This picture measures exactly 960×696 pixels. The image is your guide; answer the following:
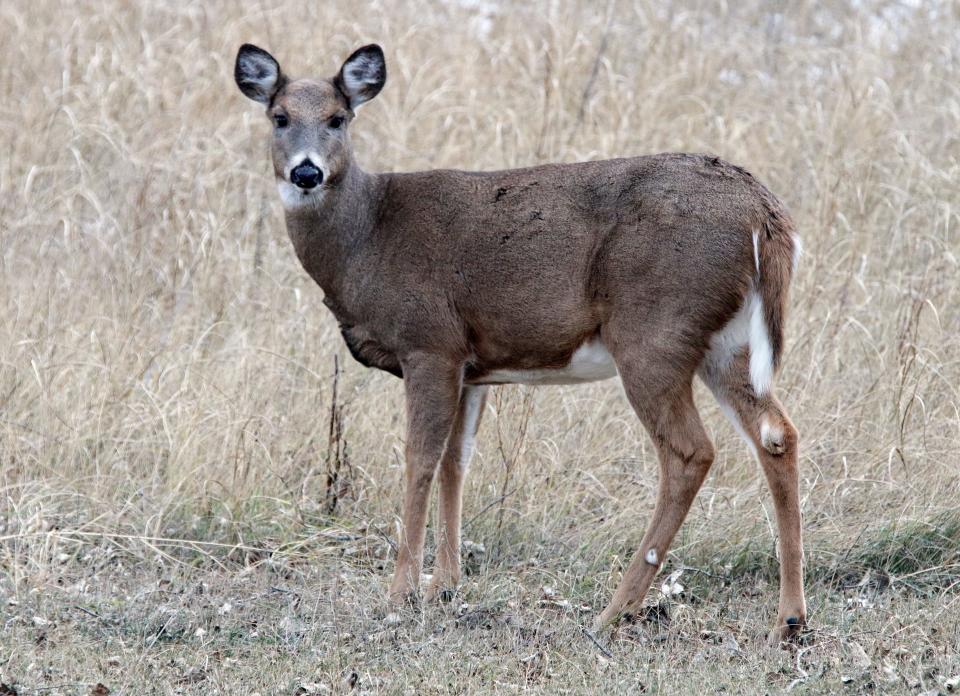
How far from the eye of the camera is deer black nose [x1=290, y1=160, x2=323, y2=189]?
5.18m

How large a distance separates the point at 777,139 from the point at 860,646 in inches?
222

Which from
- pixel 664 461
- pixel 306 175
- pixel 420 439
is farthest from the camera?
pixel 420 439

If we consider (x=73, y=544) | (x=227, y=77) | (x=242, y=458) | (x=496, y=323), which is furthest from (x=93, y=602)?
(x=227, y=77)

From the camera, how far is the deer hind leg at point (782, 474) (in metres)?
4.81

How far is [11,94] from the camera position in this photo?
9789mm

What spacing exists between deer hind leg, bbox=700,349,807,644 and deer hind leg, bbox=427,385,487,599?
122cm

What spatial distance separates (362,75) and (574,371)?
5.01ft

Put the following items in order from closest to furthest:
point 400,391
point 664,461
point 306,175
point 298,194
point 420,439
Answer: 1. point 664,461
2. point 306,175
3. point 420,439
4. point 298,194
5. point 400,391

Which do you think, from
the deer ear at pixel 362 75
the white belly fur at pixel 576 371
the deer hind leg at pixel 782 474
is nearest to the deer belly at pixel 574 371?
the white belly fur at pixel 576 371

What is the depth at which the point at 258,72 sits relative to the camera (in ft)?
18.5

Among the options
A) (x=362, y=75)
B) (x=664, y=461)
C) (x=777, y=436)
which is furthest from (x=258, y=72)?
(x=777, y=436)

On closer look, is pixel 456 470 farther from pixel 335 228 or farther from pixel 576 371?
pixel 335 228

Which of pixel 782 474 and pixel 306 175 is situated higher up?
pixel 306 175

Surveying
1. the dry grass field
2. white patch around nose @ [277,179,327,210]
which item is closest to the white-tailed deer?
white patch around nose @ [277,179,327,210]
